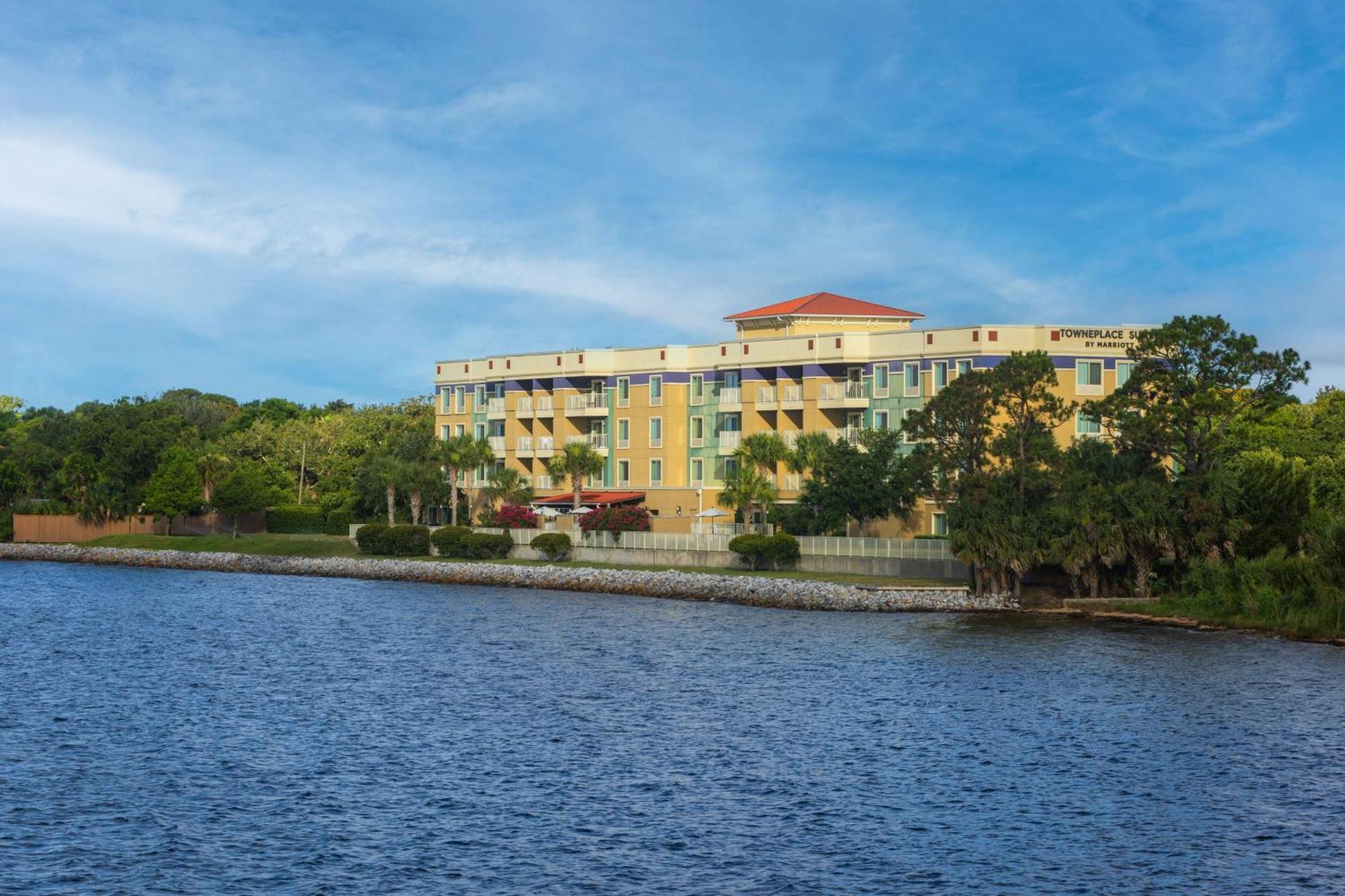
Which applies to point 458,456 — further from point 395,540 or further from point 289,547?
point 289,547

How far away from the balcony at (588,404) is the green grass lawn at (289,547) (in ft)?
54.8

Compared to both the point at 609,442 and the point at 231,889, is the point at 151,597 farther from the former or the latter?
the point at 231,889

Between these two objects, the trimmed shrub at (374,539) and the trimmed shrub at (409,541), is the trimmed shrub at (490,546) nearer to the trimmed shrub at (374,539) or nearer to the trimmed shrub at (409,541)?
the trimmed shrub at (409,541)

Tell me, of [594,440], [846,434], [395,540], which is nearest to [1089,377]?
[846,434]

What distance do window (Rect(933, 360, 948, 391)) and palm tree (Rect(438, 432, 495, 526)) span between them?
115 ft

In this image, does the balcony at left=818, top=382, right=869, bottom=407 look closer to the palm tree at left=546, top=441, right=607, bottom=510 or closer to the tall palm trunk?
the palm tree at left=546, top=441, right=607, bottom=510

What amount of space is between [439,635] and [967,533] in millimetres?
24530

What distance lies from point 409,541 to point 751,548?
92.4 feet

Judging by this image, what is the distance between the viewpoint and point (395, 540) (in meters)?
98.0

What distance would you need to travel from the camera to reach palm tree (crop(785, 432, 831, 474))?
3312 inches

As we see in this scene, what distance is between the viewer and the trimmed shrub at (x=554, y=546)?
9056 cm

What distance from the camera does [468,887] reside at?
75.6 ft

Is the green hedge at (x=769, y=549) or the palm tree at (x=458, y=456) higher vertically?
the palm tree at (x=458, y=456)

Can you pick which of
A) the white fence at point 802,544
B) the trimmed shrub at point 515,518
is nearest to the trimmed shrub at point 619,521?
the white fence at point 802,544
